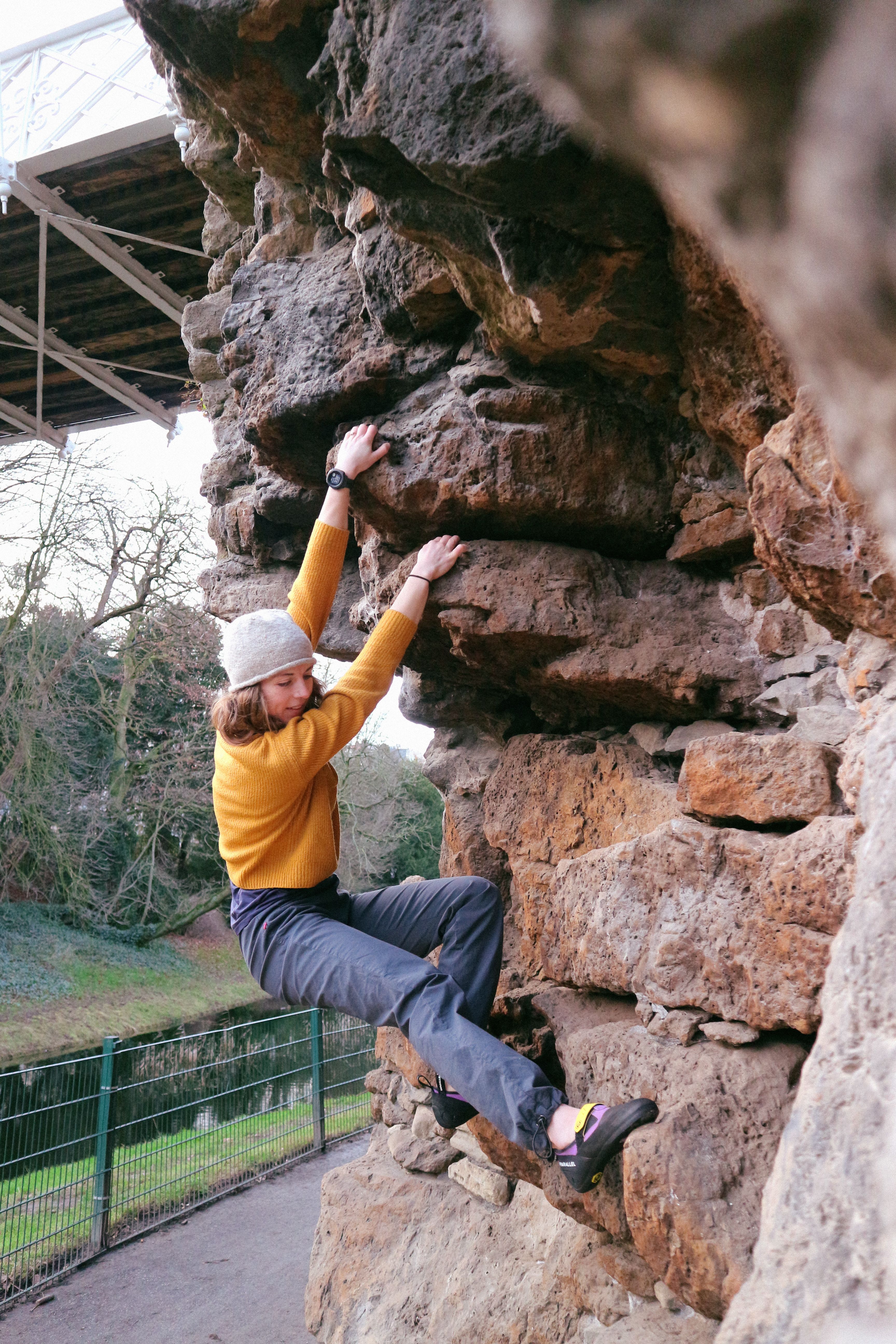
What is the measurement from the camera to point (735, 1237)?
1.75m

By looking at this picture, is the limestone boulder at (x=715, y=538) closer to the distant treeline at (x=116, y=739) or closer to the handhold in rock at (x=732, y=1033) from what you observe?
the handhold in rock at (x=732, y=1033)

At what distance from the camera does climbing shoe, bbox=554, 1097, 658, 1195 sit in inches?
77.2

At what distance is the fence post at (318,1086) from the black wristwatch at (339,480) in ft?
19.4

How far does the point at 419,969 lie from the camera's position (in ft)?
7.96

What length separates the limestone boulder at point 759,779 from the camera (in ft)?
6.39

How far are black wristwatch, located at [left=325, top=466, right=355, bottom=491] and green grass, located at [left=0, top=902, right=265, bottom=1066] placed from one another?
28.3 ft

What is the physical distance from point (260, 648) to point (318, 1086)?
5.76 meters

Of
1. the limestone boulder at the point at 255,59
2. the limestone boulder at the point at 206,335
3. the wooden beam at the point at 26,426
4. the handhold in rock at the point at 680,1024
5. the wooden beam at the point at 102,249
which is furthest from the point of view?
the wooden beam at the point at 26,426

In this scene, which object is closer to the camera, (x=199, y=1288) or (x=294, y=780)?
(x=294, y=780)

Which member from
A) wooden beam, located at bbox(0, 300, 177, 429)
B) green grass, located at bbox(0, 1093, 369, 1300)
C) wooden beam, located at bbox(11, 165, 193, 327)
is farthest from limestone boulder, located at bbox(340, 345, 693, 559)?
wooden beam, located at bbox(0, 300, 177, 429)

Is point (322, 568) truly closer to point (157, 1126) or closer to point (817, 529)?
point (817, 529)

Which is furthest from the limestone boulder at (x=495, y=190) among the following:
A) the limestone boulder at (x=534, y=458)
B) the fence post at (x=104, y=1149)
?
the fence post at (x=104, y=1149)

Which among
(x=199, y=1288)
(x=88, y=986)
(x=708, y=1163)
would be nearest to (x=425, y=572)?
(x=708, y=1163)

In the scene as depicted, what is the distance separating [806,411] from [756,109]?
1268 millimetres
